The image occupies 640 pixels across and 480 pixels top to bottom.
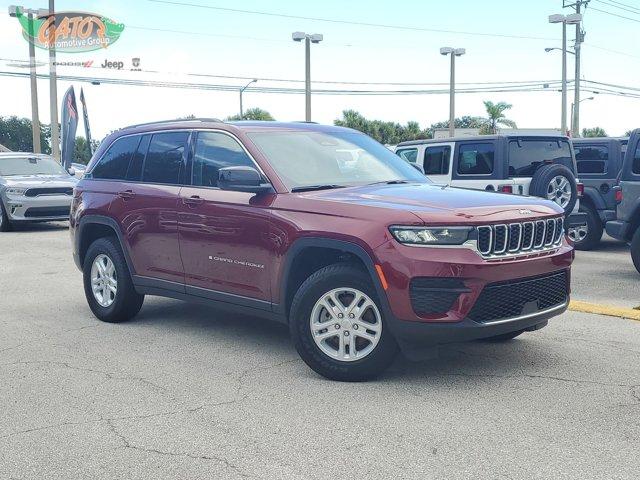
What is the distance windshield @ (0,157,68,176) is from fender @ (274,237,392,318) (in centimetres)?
1411

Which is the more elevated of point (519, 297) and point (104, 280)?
point (519, 297)

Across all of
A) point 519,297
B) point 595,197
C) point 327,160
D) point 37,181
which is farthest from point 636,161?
point 37,181

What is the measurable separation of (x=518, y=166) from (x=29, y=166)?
11936 millimetres

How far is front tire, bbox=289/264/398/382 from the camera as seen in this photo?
16.5 ft

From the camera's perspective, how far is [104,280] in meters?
7.37

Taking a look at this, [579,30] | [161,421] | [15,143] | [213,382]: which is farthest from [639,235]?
[15,143]

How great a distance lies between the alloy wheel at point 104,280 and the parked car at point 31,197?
10.1 m

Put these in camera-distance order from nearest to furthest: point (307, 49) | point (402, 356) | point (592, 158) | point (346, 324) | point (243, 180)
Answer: point (346, 324)
point (243, 180)
point (402, 356)
point (592, 158)
point (307, 49)

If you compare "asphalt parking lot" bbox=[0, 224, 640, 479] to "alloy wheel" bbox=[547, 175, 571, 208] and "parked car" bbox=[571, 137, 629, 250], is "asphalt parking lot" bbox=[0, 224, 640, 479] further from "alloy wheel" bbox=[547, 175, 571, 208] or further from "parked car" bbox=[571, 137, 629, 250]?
"parked car" bbox=[571, 137, 629, 250]

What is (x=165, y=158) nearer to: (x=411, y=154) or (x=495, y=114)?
(x=411, y=154)

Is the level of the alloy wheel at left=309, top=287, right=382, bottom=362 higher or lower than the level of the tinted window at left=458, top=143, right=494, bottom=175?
lower

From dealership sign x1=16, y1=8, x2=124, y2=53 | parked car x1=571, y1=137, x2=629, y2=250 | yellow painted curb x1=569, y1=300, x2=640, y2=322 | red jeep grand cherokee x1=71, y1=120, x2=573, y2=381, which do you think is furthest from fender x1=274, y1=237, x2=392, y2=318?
dealership sign x1=16, y1=8, x2=124, y2=53

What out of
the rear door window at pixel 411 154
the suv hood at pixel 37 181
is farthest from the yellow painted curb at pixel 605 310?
the suv hood at pixel 37 181

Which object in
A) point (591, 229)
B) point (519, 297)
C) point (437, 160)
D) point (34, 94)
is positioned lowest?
point (591, 229)
